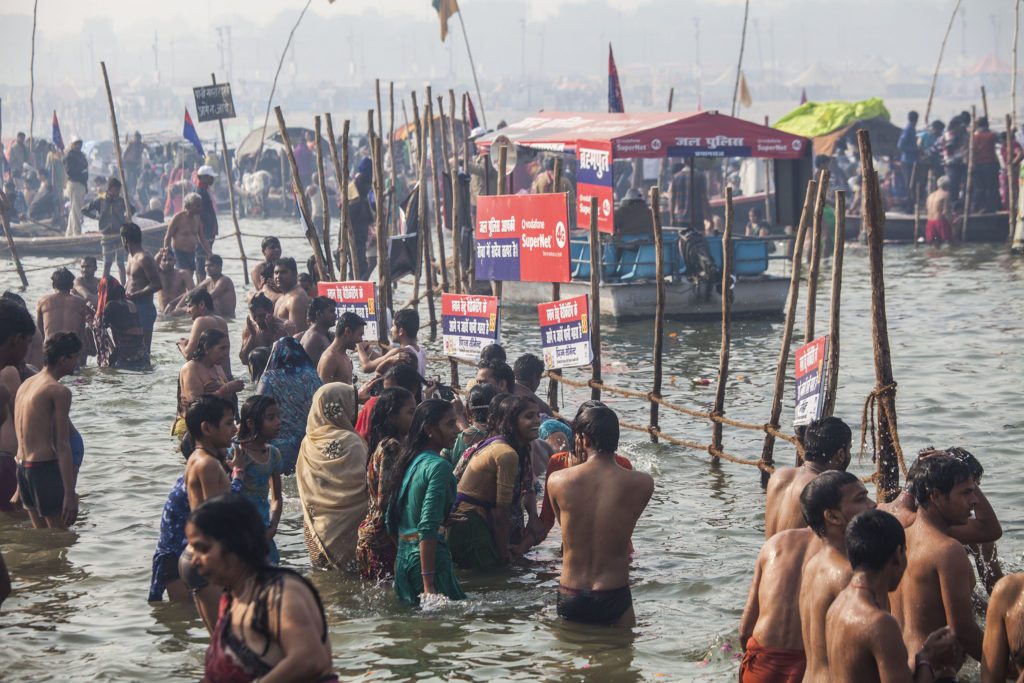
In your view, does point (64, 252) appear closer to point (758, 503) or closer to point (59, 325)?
point (59, 325)

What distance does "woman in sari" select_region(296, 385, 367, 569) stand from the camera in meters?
6.82

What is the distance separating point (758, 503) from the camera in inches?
357

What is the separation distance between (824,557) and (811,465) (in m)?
1.21

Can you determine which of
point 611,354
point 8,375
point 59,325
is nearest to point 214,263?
point 59,325

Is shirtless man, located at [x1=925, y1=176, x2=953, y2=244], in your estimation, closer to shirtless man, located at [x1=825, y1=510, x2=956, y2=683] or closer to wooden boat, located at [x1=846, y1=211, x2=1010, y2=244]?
wooden boat, located at [x1=846, y1=211, x2=1010, y2=244]

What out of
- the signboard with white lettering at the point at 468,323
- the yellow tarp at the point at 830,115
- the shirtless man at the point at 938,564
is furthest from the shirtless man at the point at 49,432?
the yellow tarp at the point at 830,115

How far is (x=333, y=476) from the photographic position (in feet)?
22.6

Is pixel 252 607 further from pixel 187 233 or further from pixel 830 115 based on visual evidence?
pixel 830 115

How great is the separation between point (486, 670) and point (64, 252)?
22.0 meters

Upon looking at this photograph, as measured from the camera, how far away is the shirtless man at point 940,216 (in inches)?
952

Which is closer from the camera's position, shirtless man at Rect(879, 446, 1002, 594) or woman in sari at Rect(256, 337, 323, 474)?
shirtless man at Rect(879, 446, 1002, 594)

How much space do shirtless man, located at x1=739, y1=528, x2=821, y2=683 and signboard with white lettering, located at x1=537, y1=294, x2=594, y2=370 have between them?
474 centimetres

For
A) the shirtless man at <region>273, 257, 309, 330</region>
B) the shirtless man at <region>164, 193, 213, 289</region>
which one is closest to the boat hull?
the shirtless man at <region>164, 193, 213, 289</region>

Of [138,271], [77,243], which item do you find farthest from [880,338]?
[77,243]
